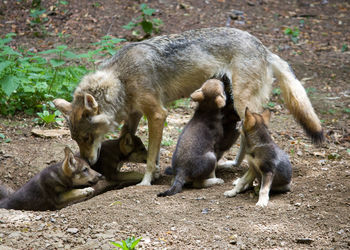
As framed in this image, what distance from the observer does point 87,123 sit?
19.7 ft

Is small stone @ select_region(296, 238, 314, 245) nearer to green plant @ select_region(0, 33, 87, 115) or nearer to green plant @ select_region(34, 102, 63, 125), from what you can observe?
green plant @ select_region(34, 102, 63, 125)

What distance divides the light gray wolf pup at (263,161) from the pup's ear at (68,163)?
6.71 ft

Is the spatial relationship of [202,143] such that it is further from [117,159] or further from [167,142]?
[167,142]

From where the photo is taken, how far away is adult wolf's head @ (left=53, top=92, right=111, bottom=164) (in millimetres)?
5961

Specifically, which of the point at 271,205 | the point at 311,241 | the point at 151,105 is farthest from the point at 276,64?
the point at 311,241

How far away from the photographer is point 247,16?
45.2ft

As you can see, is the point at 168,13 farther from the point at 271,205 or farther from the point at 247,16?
the point at 271,205

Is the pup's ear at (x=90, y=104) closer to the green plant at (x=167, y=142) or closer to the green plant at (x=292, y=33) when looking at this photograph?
the green plant at (x=167, y=142)

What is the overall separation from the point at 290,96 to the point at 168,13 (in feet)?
26.1

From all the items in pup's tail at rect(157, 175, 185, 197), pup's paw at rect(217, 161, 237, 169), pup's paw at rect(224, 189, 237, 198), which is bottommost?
pup's paw at rect(217, 161, 237, 169)

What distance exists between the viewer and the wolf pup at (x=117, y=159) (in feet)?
21.8

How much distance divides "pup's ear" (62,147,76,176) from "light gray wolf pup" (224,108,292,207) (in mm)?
2044

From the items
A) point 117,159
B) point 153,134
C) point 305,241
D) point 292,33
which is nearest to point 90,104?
point 153,134

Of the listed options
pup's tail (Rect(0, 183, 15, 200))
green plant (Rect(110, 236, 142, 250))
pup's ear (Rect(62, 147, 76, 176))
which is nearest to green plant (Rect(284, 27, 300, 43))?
pup's ear (Rect(62, 147, 76, 176))
